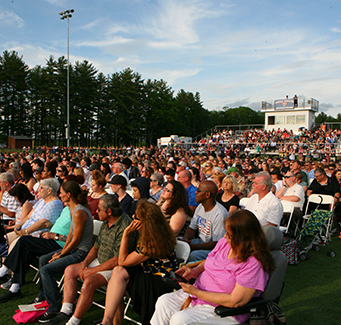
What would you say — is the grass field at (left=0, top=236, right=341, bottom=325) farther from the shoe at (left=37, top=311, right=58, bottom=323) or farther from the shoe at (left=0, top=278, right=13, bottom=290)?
the shoe at (left=37, top=311, right=58, bottom=323)

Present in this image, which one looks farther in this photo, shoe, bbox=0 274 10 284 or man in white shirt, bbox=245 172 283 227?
man in white shirt, bbox=245 172 283 227

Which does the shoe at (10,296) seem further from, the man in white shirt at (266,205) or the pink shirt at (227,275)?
the man in white shirt at (266,205)

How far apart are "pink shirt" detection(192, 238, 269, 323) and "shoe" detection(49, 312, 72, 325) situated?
4.82ft

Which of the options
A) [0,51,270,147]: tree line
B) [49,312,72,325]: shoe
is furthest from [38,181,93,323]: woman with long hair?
[0,51,270,147]: tree line

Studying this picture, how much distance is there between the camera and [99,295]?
3.69m

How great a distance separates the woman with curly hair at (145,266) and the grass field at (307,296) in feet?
1.91

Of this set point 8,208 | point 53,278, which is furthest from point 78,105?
point 53,278

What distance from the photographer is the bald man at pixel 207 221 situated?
3.44 m

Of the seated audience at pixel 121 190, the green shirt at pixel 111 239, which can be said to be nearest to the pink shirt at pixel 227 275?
the green shirt at pixel 111 239

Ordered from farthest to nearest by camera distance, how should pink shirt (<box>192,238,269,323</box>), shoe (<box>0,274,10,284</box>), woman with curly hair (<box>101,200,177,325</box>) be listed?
1. shoe (<box>0,274,10,284</box>)
2. woman with curly hair (<box>101,200,177,325</box>)
3. pink shirt (<box>192,238,269,323</box>)

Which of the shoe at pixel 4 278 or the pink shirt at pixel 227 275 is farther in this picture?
the shoe at pixel 4 278

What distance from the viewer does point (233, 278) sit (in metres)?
2.29

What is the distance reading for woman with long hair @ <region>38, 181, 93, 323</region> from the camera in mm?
3199

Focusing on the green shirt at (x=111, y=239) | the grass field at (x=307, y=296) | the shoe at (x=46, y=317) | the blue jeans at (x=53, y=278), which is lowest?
the grass field at (x=307, y=296)
